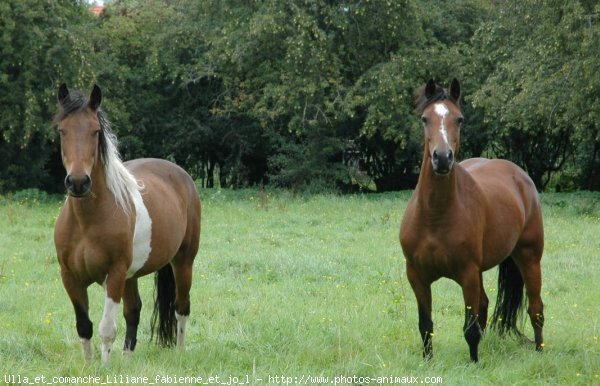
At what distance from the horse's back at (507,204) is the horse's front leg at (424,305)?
58 centimetres

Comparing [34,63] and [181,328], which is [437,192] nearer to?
[181,328]

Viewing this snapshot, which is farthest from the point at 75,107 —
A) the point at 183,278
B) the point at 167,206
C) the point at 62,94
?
the point at 183,278

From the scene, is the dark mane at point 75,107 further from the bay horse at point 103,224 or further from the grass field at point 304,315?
the grass field at point 304,315

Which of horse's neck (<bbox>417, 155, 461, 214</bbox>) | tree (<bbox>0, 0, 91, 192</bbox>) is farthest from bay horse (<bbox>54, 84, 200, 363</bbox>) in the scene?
tree (<bbox>0, 0, 91, 192</bbox>)

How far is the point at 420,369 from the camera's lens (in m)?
5.48

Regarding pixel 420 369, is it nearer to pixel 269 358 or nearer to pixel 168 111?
pixel 269 358

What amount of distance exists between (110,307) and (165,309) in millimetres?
1232

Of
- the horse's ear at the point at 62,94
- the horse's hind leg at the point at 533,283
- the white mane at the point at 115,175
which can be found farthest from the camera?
the horse's hind leg at the point at 533,283

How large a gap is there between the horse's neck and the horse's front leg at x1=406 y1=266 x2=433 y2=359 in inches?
21.5

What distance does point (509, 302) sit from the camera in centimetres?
667

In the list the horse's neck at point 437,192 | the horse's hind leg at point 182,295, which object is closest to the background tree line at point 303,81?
the horse's neck at point 437,192

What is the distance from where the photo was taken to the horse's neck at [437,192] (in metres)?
5.58

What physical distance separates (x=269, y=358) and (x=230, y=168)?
Answer: 20648mm

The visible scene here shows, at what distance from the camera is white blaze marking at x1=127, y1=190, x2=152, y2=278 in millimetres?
5594
